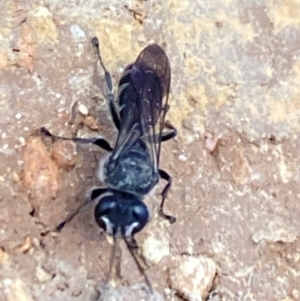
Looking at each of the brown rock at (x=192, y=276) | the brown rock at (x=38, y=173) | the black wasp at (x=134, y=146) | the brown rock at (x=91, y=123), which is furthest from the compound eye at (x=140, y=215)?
the brown rock at (x=91, y=123)

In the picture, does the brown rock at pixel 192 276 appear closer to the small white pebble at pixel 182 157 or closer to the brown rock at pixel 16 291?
the small white pebble at pixel 182 157

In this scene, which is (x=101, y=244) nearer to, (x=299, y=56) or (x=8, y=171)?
(x=8, y=171)

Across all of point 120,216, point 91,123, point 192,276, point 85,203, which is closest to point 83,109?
point 91,123

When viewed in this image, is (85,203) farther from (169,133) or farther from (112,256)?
(169,133)

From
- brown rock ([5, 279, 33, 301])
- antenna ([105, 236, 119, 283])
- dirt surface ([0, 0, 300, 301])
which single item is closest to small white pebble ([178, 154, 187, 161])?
dirt surface ([0, 0, 300, 301])

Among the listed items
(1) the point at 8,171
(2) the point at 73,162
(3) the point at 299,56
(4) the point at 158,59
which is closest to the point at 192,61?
(4) the point at 158,59
